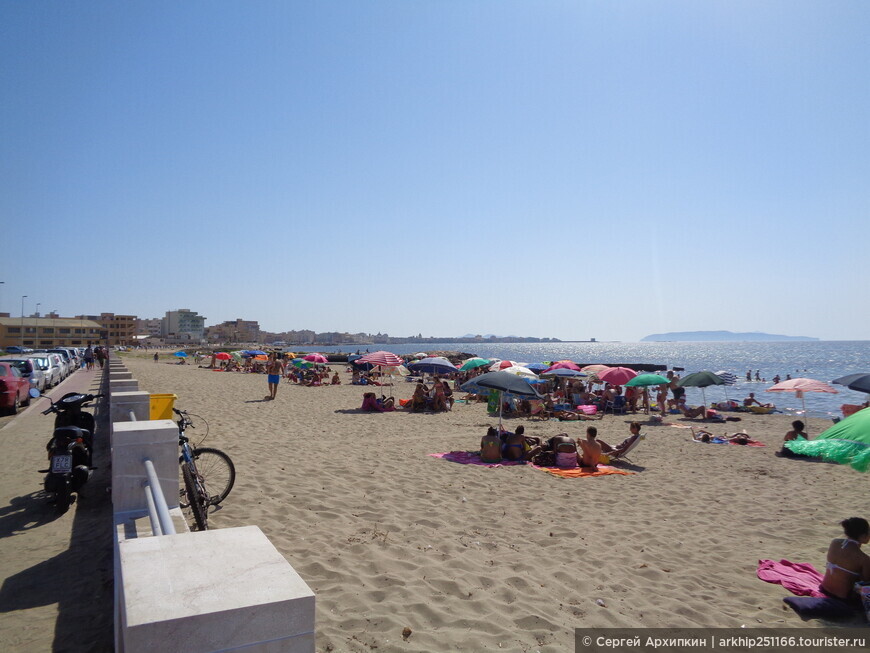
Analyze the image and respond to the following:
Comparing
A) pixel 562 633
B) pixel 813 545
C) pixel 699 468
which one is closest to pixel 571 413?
pixel 699 468

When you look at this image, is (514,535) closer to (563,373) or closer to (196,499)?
(196,499)

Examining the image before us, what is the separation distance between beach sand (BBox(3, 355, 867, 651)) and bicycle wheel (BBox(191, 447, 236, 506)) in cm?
18

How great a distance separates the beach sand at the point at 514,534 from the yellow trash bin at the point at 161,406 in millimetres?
1303

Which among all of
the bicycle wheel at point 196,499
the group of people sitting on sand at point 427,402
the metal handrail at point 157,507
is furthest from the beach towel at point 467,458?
the group of people sitting on sand at point 427,402

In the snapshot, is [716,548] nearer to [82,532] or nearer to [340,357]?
[82,532]

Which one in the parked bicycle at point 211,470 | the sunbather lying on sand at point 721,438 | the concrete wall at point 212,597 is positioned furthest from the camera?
the sunbather lying on sand at point 721,438

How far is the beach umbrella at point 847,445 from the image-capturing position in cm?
436

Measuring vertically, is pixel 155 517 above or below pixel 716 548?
above

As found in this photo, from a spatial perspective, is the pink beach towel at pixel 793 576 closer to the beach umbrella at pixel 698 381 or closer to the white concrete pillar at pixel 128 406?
the white concrete pillar at pixel 128 406

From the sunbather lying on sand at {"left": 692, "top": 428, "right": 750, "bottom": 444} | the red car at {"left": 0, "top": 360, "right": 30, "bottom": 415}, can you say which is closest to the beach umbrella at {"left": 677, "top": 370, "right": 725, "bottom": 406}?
the sunbather lying on sand at {"left": 692, "top": 428, "right": 750, "bottom": 444}

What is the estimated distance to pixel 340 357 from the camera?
85.1 m

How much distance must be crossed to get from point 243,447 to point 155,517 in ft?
22.2

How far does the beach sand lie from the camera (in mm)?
3812

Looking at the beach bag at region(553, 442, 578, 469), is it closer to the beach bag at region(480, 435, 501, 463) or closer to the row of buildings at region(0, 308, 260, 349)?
the beach bag at region(480, 435, 501, 463)
